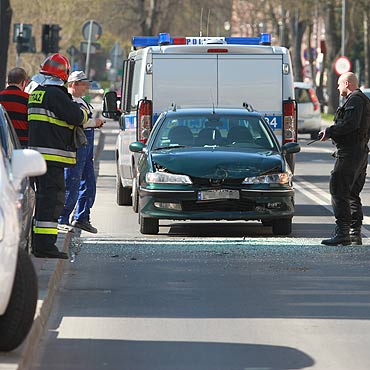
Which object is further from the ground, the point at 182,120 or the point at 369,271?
the point at 182,120

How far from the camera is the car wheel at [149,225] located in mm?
15859

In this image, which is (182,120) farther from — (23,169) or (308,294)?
(23,169)

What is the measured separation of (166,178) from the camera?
1552 centimetres

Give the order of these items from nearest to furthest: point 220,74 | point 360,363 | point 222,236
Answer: point 360,363 → point 222,236 → point 220,74

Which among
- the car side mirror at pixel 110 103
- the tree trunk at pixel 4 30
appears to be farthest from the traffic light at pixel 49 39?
the car side mirror at pixel 110 103

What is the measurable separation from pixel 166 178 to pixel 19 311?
7.46m

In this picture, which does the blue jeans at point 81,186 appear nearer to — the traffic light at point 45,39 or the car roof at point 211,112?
the car roof at point 211,112

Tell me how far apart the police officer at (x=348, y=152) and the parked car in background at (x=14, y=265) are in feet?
21.2

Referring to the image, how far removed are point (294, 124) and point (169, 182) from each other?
3779 mm

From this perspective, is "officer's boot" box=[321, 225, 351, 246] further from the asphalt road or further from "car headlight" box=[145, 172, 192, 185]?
"car headlight" box=[145, 172, 192, 185]

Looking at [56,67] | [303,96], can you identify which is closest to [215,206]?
[56,67]

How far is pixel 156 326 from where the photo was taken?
32.0 ft

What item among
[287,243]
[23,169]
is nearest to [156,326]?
Answer: [23,169]

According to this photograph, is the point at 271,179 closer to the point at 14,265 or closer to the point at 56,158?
the point at 56,158
